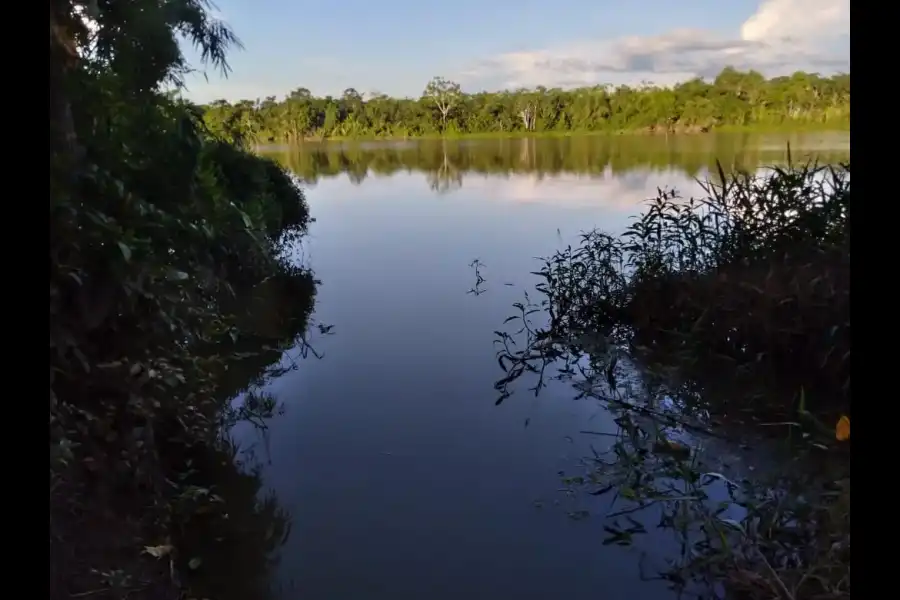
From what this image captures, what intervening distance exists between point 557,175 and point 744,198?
347 centimetres

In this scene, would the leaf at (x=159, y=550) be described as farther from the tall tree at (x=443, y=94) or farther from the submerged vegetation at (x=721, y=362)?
the tall tree at (x=443, y=94)

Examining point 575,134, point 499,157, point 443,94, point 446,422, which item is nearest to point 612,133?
point 575,134

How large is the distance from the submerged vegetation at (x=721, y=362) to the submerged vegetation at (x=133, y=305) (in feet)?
3.20

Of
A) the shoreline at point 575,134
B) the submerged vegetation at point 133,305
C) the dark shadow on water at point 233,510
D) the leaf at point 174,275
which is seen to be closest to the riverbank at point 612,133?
the shoreline at point 575,134

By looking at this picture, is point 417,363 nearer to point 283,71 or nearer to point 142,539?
point 283,71

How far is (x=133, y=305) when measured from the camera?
1420 mm

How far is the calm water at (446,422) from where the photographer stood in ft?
5.40

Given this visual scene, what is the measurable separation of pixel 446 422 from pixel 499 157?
4.70 m

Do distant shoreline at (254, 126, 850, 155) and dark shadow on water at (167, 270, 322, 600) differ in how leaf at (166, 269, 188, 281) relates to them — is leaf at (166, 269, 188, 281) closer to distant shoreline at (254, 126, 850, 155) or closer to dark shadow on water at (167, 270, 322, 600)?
dark shadow on water at (167, 270, 322, 600)

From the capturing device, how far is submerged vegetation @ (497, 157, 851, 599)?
1376 millimetres

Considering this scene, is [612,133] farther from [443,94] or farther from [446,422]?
[446,422]

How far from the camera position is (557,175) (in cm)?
614
